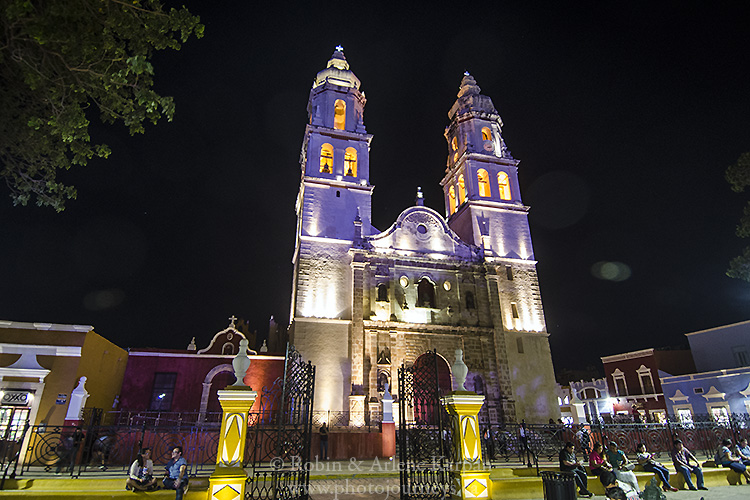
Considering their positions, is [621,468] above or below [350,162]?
below

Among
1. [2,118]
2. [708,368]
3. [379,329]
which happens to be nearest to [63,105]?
[2,118]

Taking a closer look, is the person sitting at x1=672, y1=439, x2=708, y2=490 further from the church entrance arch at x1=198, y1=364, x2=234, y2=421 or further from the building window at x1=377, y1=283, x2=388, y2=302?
the church entrance arch at x1=198, y1=364, x2=234, y2=421

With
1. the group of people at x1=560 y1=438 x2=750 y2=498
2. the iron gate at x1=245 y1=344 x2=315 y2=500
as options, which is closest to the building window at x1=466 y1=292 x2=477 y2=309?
the group of people at x1=560 y1=438 x2=750 y2=498

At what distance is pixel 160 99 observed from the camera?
22.8 ft

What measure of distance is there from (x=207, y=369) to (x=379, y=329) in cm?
828

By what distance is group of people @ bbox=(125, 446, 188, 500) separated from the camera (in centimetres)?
698

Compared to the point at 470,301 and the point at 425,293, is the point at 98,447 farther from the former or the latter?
the point at 470,301

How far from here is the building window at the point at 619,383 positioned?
27.8 meters

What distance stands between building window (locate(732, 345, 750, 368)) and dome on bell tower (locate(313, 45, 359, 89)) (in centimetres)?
2643

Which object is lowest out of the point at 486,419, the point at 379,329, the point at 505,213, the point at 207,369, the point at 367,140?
the point at 486,419

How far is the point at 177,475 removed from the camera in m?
7.16

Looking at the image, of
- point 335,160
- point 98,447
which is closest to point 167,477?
point 98,447

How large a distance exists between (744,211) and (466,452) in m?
11.0

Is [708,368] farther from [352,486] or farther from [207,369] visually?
[207,369]
